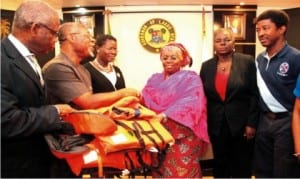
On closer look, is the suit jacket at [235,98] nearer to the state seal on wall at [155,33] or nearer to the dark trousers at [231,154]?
the dark trousers at [231,154]

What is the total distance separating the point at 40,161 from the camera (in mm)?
1424

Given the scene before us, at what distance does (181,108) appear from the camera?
2119 mm

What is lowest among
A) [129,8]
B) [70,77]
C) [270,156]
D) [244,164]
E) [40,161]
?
[244,164]

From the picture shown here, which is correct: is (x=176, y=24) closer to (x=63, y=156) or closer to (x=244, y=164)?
(x=244, y=164)

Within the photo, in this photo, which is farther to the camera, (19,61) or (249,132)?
(249,132)

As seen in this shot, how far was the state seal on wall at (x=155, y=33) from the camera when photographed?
18.2ft

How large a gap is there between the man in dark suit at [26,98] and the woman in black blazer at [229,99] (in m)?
1.29

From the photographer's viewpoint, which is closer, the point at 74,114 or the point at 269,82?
the point at 74,114

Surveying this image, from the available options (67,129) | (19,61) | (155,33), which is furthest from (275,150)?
(155,33)

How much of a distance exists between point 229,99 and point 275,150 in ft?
1.79

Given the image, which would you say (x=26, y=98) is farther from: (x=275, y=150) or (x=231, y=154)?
(x=231, y=154)

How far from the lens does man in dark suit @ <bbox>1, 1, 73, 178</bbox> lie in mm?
1252

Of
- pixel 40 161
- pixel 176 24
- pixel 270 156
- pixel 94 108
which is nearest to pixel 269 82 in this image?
pixel 270 156

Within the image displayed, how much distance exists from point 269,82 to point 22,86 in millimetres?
1426
